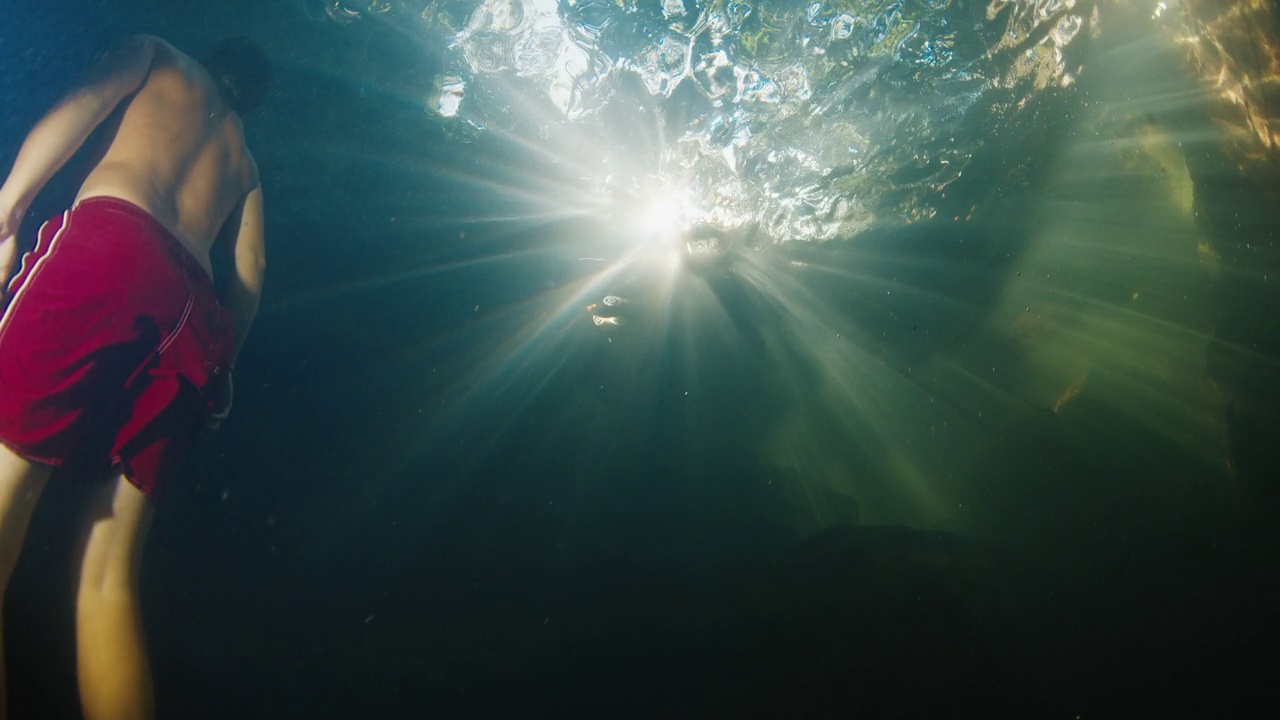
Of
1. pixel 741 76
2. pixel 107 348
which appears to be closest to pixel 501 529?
pixel 107 348

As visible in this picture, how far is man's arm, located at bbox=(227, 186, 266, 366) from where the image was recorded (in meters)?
3.60

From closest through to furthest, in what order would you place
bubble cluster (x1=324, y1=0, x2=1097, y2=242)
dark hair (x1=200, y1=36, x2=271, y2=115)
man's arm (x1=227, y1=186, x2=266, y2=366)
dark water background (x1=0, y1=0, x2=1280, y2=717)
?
man's arm (x1=227, y1=186, x2=266, y2=366) < dark hair (x1=200, y1=36, x2=271, y2=115) < dark water background (x1=0, y1=0, x2=1280, y2=717) < bubble cluster (x1=324, y1=0, x2=1097, y2=242)

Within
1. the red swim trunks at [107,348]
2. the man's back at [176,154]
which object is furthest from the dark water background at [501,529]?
the red swim trunks at [107,348]

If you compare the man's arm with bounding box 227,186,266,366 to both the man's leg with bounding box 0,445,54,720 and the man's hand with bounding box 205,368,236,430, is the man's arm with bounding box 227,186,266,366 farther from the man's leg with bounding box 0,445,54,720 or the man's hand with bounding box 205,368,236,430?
the man's leg with bounding box 0,445,54,720

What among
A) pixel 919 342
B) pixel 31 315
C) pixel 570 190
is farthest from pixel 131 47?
pixel 919 342

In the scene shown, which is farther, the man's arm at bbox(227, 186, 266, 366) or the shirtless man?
the man's arm at bbox(227, 186, 266, 366)

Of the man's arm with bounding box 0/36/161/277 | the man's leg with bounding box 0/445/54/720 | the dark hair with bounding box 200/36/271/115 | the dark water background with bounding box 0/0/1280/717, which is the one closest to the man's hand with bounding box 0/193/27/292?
the man's arm with bounding box 0/36/161/277

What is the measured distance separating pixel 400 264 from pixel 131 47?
4646 mm

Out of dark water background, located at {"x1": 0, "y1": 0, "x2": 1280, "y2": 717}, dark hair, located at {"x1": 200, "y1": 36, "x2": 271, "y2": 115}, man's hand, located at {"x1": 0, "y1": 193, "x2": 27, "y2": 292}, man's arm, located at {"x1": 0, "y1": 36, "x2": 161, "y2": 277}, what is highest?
dark hair, located at {"x1": 200, "y1": 36, "x2": 271, "y2": 115}

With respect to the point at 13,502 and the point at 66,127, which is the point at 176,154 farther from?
the point at 13,502

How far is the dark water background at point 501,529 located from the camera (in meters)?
5.81

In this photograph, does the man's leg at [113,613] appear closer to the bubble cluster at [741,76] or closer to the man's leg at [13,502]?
the man's leg at [13,502]

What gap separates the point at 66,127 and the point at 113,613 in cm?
244

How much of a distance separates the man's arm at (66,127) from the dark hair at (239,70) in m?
0.67
